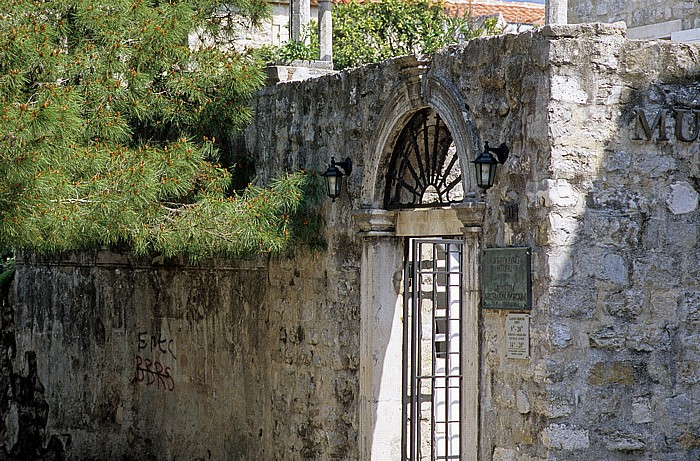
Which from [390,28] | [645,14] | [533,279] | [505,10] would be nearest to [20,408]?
[533,279]

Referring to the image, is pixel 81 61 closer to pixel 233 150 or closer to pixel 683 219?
pixel 233 150

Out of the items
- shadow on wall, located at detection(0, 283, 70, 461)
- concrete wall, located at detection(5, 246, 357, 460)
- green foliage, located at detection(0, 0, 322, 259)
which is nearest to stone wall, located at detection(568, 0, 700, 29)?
green foliage, located at detection(0, 0, 322, 259)

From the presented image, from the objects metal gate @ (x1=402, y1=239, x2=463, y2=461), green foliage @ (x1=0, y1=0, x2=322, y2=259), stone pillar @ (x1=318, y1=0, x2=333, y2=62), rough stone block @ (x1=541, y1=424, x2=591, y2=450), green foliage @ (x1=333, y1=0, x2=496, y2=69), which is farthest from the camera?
green foliage @ (x1=333, y1=0, x2=496, y2=69)

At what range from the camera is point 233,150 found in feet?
33.9

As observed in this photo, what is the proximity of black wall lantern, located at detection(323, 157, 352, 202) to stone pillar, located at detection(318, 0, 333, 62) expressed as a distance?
409 centimetres

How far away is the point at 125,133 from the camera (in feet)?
29.1

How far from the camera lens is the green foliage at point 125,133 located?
7754 mm

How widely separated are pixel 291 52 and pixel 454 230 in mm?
4062

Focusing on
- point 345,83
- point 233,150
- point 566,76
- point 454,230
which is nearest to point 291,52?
point 233,150

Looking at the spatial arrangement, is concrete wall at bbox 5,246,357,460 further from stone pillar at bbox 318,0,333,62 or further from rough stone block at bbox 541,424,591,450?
stone pillar at bbox 318,0,333,62

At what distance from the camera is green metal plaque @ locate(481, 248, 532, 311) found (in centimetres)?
694

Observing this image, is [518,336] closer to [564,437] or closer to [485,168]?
[564,437]

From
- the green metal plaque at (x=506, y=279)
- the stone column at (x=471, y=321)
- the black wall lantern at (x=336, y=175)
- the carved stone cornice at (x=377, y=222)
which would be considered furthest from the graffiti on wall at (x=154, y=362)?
the green metal plaque at (x=506, y=279)

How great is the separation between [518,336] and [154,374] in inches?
214
